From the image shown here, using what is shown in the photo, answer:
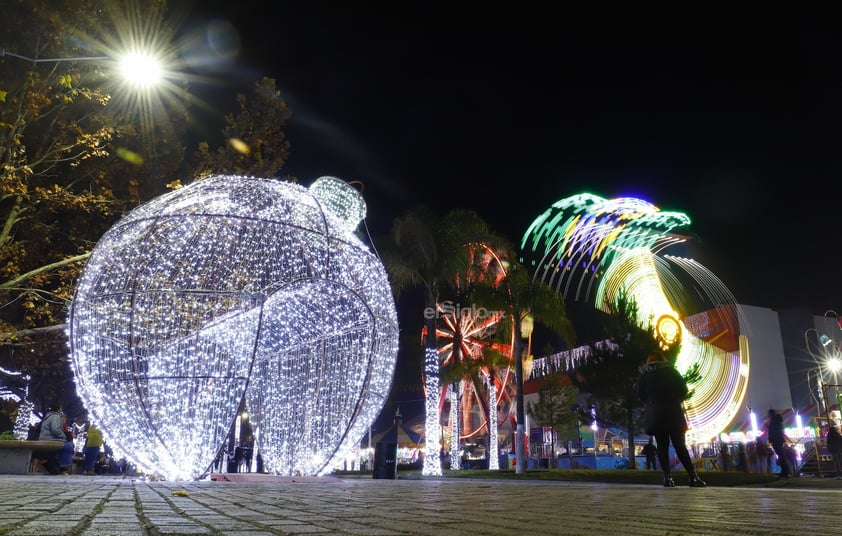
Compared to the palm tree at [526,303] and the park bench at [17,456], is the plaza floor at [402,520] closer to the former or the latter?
the park bench at [17,456]

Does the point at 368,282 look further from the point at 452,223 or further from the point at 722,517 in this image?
the point at 452,223

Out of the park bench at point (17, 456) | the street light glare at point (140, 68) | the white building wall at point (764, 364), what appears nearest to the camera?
the street light glare at point (140, 68)

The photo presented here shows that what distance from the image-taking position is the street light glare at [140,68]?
10047 mm

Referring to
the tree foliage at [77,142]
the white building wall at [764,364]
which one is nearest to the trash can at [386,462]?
the tree foliage at [77,142]

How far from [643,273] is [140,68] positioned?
80.6 feet

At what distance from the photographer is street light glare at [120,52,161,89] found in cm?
1005

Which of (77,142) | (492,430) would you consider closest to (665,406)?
(77,142)

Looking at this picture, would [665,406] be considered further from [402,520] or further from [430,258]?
[430,258]

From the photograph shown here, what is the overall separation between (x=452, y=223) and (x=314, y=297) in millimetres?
11340

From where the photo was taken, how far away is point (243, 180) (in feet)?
32.8

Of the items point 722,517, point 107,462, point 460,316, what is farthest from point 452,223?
point 722,517

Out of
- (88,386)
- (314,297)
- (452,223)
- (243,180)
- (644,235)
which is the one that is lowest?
(88,386)

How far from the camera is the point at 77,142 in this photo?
10.9 meters

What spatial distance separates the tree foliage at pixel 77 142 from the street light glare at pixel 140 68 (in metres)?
0.41
